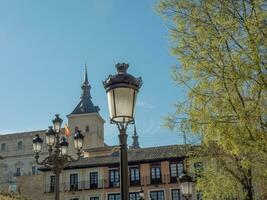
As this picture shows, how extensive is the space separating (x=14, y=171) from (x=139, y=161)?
48.5 meters

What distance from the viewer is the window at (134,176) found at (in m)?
48.2

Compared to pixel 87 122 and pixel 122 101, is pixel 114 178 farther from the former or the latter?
pixel 122 101

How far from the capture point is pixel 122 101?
576 centimetres

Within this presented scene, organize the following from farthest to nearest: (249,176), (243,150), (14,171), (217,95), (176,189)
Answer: (14,171), (176,189), (249,176), (217,95), (243,150)

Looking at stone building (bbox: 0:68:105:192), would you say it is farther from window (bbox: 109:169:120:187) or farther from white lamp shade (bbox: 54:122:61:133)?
white lamp shade (bbox: 54:122:61:133)

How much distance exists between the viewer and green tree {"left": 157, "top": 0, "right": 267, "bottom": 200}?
8672 millimetres

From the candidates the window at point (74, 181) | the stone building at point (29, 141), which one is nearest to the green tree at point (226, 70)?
the window at point (74, 181)

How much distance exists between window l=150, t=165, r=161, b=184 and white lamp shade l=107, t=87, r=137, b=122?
42.7m

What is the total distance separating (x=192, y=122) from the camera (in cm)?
958

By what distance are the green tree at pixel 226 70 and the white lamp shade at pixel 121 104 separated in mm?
3566

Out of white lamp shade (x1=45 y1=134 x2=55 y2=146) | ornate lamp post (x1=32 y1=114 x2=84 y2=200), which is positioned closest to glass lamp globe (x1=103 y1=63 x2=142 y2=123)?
ornate lamp post (x1=32 y1=114 x2=84 y2=200)

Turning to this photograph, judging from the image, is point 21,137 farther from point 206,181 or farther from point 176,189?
point 206,181

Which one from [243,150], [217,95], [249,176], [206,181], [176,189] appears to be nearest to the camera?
[243,150]

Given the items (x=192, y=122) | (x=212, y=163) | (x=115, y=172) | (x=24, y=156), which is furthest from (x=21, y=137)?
(x=192, y=122)
